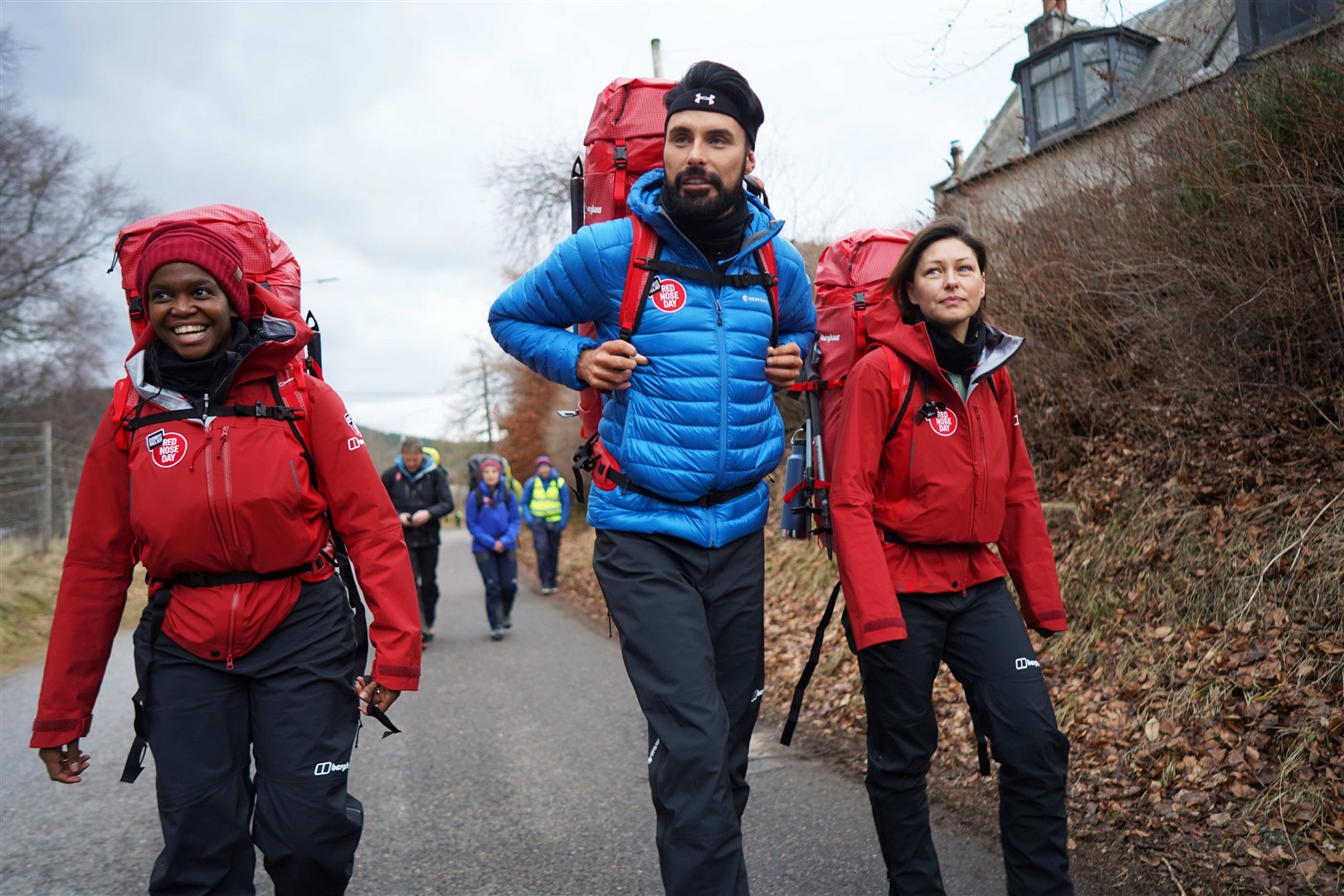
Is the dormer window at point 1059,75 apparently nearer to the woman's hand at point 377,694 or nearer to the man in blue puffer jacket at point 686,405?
the man in blue puffer jacket at point 686,405

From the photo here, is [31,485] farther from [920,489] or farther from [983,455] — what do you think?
[983,455]

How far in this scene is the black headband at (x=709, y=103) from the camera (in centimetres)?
329

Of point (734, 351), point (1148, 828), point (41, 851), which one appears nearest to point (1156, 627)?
point (1148, 828)

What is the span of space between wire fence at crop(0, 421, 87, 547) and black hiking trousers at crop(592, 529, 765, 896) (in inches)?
699

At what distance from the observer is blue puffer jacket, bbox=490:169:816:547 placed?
3119mm

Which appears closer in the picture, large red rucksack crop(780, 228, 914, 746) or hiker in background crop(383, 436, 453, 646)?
large red rucksack crop(780, 228, 914, 746)

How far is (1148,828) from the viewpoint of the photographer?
4168 millimetres

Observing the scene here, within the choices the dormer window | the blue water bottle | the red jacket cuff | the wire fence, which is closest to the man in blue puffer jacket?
the blue water bottle

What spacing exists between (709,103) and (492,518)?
9112 millimetres

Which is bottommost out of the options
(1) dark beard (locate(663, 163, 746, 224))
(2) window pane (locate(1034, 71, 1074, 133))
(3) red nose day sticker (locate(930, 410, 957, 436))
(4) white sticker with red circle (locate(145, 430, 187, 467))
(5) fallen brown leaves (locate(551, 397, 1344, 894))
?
(5) fallen brown leaves (locate(551, 397, 1344, 894))

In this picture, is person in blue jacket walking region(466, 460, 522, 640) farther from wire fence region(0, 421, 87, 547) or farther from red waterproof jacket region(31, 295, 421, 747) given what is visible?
wire fence region(0, 421, 87, 547)

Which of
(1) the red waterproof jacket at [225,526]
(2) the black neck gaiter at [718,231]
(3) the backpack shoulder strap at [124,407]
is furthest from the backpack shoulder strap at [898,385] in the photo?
(3) the backpack shoulder strap at [124,407]

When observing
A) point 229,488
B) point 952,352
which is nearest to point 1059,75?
point 952,352

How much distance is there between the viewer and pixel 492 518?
11.9 m
